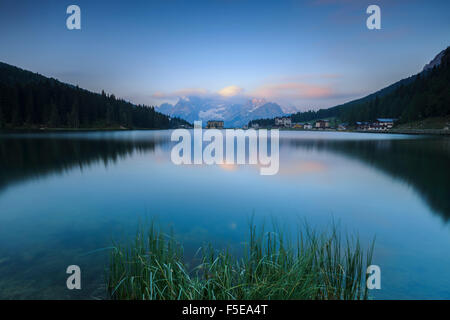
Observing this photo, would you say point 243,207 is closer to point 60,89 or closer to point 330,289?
point 330,289

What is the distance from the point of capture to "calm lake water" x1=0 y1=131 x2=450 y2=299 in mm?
6434

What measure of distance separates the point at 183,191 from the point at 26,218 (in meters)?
8.35

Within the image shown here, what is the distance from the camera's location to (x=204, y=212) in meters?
11.8

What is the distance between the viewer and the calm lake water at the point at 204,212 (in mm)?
6434

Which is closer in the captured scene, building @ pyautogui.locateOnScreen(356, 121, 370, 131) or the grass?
the grass

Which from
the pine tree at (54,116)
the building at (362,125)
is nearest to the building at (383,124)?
the building at (362,125)

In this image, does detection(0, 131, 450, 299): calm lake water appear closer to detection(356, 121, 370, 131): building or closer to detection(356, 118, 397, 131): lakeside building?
detection(356, 118, 397, 131): lakeside building

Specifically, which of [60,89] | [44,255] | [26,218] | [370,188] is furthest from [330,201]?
[60,89]

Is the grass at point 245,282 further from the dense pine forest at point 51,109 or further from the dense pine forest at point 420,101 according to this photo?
the dense pine forest at point 51,109

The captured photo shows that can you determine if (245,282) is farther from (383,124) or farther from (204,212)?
(383,124)
